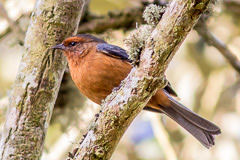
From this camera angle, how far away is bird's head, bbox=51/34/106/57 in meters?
4.17

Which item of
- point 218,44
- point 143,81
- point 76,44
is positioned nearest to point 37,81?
point 76,44

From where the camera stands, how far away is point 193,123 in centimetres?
450

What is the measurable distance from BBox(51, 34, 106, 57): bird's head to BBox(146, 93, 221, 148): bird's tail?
122cm

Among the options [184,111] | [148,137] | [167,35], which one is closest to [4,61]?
[148,137]

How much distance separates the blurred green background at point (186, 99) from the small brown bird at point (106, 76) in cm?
Result: 143

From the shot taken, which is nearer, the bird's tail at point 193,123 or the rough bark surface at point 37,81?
the rough bark surface at point 37,81

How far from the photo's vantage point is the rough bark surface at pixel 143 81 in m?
2.53

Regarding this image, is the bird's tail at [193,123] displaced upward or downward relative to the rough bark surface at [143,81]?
upward

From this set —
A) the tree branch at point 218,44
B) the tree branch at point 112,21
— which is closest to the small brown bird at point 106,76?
the tree branch at point 218,44

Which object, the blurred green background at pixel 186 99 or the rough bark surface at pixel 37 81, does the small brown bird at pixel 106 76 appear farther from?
the blurred green background at pixel 186 99

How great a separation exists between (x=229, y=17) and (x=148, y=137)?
310 centimetres

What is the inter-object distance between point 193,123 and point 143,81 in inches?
76.8

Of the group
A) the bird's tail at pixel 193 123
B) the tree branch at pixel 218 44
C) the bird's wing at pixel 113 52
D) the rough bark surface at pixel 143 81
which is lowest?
the rough bark surface at pixel 143 81

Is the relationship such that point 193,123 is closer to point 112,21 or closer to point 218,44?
point 218,44
